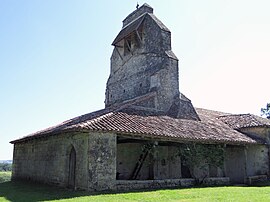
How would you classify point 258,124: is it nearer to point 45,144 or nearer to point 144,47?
point 144,47

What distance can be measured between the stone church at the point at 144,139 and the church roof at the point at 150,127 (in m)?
0.05

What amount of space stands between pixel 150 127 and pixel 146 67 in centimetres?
692

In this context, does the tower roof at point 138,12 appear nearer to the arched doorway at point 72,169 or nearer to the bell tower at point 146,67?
the bell tower at point 146,67

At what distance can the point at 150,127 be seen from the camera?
14586 millimetres

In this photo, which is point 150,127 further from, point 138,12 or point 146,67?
point 138,12

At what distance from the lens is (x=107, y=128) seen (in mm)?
12594

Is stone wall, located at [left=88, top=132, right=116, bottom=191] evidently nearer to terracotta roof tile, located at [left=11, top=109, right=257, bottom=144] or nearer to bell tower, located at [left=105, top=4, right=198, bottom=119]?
terracotta roof tile, located at [left=11, top=109, right=257, bottom=144]

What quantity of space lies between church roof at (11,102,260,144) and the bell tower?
1.29 meters

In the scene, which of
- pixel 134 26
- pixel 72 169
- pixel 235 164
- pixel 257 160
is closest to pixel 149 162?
pixel 72 169

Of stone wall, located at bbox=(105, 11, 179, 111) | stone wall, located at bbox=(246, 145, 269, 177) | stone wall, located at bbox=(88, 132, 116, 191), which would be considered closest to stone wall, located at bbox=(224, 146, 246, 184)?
stone wall, located at bbox=(246, 145, 269, 177)

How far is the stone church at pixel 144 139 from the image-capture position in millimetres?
12867

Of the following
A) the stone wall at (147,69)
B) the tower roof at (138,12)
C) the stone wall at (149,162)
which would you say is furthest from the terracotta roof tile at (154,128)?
the tower roof at (138,12)

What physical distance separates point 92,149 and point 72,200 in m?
2.78

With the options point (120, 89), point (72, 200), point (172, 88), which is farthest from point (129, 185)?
point (120, 89)
